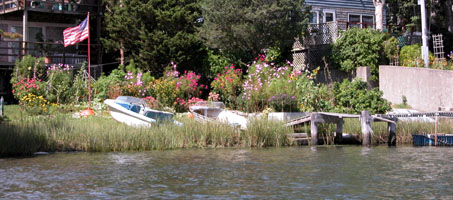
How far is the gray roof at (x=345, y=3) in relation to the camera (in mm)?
38844

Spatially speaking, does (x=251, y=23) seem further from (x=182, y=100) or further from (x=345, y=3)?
(x=345, y=3)

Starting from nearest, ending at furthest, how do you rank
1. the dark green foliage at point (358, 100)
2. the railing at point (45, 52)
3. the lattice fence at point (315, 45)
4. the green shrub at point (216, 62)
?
the dark green foliage at point (358, 100), the green shrub at point (216, 62), the railing at point (45, 52), the lattice fence at point (315, 45)

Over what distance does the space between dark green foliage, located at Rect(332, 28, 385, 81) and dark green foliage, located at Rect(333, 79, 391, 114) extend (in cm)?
408

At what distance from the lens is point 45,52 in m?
33.2

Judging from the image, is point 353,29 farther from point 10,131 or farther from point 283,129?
point 10,131

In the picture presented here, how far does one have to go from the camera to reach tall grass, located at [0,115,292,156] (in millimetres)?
18875

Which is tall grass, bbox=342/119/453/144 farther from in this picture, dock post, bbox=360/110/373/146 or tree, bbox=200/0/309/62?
tree, bbox=200/0/309/62

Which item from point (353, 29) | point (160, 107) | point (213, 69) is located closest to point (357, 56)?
point (353, 29)

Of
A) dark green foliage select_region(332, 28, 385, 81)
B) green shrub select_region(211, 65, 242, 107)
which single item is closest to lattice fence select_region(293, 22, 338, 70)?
dark green foliage select_region(332, 28, 385, 81)

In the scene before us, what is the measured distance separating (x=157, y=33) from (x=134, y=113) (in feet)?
30.1

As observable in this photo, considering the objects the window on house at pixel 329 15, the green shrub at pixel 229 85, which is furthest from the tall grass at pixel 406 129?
the window on house at pixel 329 15

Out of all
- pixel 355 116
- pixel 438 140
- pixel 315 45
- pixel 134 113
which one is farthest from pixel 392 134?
pixel 315 45

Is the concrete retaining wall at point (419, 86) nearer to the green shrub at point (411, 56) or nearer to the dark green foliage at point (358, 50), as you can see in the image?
the dark green foliage at point (358, 50)

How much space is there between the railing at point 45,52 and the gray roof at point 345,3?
46.4 feet
